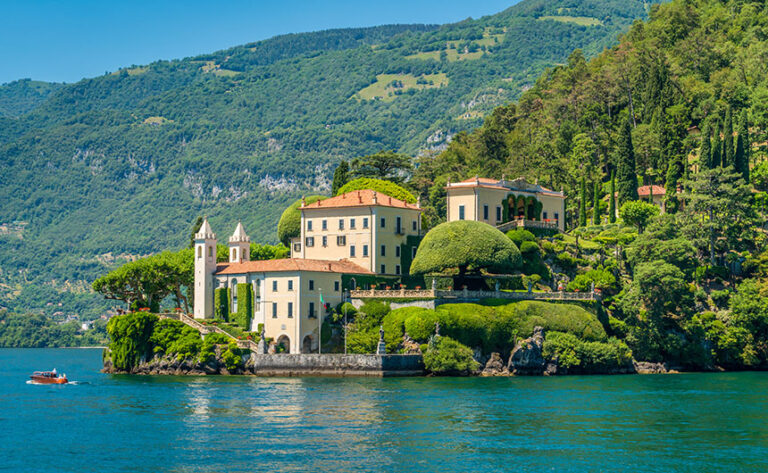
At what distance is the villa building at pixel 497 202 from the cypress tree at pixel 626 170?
36.6ft

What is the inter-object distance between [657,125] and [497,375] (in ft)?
174

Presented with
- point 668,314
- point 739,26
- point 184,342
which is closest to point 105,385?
point 184,342

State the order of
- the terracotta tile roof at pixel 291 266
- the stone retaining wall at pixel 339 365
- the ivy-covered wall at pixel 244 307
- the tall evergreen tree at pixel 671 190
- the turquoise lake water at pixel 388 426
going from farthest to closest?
the tall evergreen tree at pixel 671 190 < the ivy-covered wall at pixel 244 307 < the terracotta tile roof at pixel 291 266 < the stone retaining wall at pixel 339 365 < the turquoise lake water at pixel 388 426

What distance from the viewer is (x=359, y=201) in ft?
338

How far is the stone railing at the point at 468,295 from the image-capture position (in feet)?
297

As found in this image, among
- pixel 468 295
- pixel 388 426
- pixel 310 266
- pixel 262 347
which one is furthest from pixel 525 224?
pixel 388 426

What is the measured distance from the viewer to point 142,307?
99.7 metres

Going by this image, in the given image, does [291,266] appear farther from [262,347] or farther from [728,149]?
[728,149]

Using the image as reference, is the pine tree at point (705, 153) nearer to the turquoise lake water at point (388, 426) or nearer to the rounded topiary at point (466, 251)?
the rounded topiary at point (466, 251)

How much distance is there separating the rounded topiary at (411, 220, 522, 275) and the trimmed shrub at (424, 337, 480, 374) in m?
9.07

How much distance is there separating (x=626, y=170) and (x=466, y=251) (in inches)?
1367

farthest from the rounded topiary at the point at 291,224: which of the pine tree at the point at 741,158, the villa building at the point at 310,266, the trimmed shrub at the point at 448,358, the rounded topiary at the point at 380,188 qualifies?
the pine tree at the point at 741,158

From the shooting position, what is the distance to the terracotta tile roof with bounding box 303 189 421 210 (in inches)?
4048

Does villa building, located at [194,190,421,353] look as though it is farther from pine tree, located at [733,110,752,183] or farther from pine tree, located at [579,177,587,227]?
pine tree, located at [733,110,752,183]
